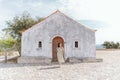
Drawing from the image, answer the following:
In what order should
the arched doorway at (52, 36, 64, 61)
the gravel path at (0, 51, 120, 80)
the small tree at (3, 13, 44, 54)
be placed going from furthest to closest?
the small tree at (3, 13, 44, 54) → the arched doorway at (52, 36, 64, 61) → the gravel path at (0, 51, 120, 80)

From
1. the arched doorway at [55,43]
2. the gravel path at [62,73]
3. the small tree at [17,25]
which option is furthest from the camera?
the small tree at [17,25]

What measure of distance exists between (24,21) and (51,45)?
9454 millimetres

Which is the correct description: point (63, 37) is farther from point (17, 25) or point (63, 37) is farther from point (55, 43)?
point (17, 25)

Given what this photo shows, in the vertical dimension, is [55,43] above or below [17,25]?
below

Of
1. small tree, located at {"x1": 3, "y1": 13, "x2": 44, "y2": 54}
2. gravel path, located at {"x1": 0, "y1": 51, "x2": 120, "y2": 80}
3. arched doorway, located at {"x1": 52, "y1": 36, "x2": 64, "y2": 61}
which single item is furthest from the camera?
small tree, located at {"x1": 3, "y1": 13, "x2": 44, "y2": 54}

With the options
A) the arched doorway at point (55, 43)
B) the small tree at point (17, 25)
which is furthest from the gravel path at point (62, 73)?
the small tree at point (17, 25)

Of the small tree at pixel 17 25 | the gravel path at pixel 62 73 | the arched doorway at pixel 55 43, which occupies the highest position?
the small tree at pixel 17 25

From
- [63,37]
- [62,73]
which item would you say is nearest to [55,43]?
[63,37]

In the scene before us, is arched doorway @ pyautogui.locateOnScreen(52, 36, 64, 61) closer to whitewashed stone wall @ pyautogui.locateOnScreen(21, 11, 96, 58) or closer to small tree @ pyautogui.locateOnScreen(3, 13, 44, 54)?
whitewashed stone wall @ pyautogui.locateOnScreen(21, 11, 96, 58)

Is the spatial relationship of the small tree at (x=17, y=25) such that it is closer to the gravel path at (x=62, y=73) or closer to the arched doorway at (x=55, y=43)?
the arched doorway at (x=55, y=43)

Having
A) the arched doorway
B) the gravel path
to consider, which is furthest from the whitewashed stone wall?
the gravel path

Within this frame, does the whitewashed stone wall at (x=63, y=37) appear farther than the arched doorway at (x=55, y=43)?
No

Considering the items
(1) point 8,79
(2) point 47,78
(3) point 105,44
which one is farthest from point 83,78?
(3) point 105,44

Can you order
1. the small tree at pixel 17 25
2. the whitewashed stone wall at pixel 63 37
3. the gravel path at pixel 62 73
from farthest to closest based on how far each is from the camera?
the small tree at pixel 17 25 < the whitewashed stone wall at pixel 63 37 < the gravel path at pixel 62 73
